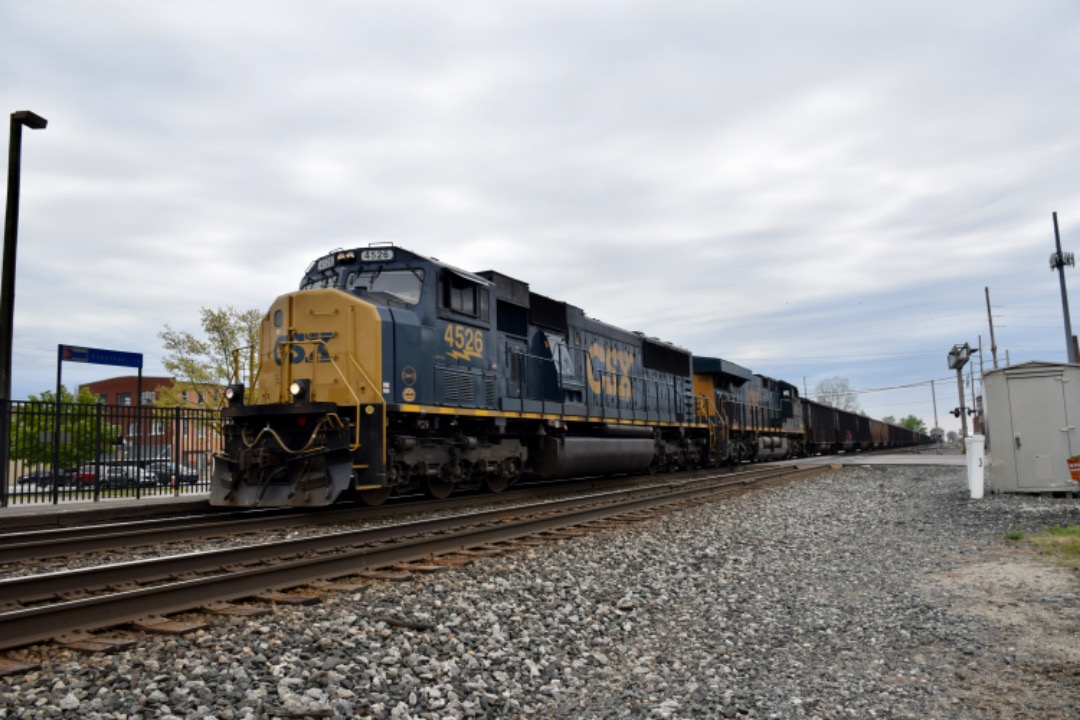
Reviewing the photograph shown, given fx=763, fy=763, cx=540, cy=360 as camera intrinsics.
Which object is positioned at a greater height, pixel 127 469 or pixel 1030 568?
pixel 127 469

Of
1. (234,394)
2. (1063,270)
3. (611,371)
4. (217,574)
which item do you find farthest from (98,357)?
(1063,270)

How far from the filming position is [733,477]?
18438mm

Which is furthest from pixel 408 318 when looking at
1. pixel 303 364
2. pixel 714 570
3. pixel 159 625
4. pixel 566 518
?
pixel 159 625

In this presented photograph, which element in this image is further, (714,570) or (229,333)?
(229,333)

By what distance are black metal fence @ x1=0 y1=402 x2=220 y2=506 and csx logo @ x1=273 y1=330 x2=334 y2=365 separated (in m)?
2.56

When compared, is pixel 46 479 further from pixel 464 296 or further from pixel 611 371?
pixel 611 371

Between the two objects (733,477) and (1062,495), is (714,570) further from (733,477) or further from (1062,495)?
(733,477)

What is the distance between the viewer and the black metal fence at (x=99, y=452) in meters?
12.8

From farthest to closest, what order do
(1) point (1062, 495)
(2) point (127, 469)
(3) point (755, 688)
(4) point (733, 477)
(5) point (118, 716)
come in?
(4) point (733, 477) < (2) point (127, 469) < (1) point (1062, 495) < (3) point (755, 688) < (5) point (118, 716)

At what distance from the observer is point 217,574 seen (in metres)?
6.22

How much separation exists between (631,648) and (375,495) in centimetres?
678

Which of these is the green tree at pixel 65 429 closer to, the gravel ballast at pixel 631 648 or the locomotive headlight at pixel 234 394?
the locomotive headlight at pixel 234 394

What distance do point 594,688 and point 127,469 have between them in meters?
13.8

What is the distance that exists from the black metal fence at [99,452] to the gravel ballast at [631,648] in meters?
8.23
